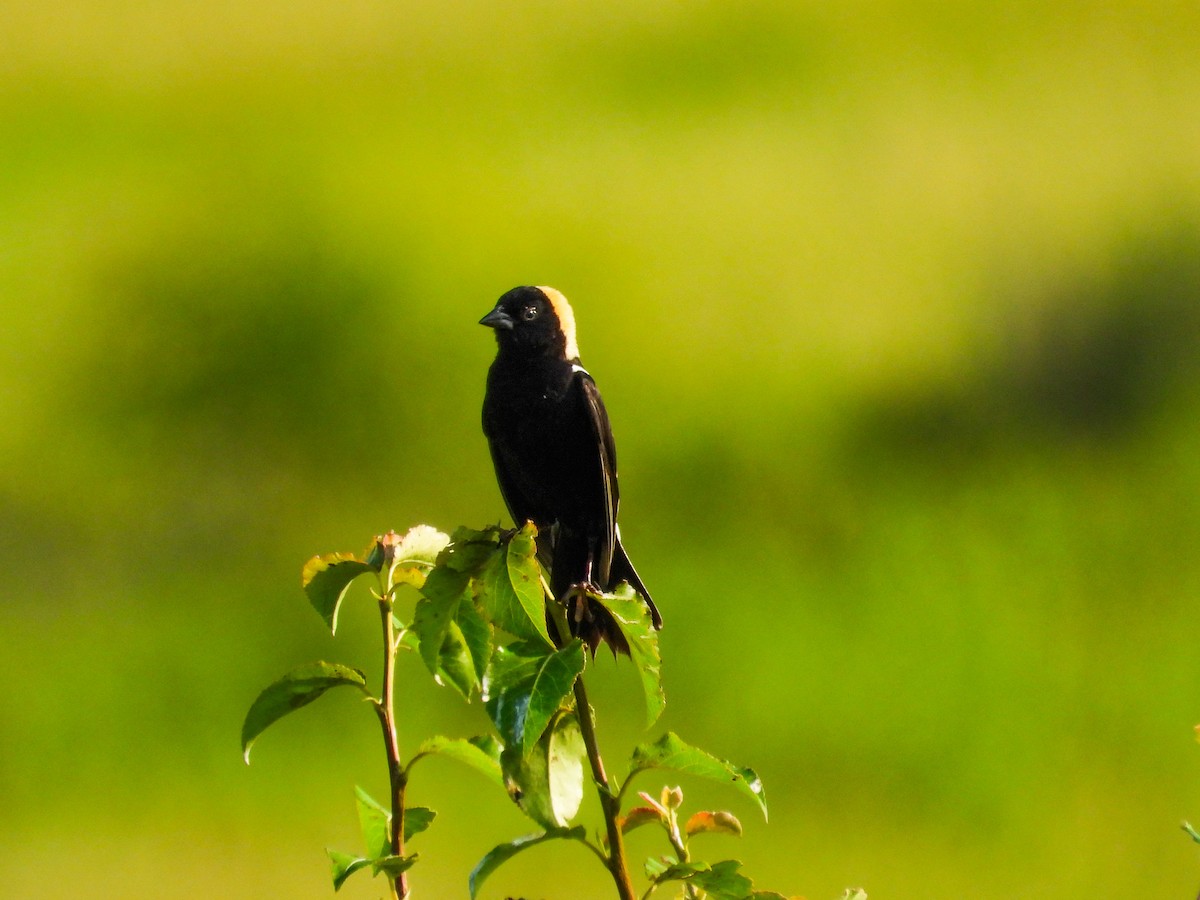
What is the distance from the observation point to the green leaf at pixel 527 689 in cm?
87

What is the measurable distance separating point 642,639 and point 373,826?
0.31 meters

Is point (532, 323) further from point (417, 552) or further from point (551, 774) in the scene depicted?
point (551, 774)

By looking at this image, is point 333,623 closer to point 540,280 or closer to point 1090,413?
point 540,280

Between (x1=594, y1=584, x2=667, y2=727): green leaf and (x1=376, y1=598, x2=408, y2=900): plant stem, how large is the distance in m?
0.18

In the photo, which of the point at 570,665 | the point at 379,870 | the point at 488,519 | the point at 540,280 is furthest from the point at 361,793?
the point at 540,280

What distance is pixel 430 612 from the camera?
3.19ft

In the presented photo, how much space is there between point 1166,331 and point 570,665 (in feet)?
19.8

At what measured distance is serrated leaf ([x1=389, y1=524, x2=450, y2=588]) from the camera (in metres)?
1.04

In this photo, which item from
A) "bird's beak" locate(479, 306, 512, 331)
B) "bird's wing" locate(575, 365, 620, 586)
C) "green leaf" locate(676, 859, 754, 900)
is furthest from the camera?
"bird's beak" locate(479, 306, 512, 331)

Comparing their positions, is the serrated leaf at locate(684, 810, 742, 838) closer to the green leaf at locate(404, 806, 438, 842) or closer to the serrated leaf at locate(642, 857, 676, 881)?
the serrated leaf at locate(642, 857, 676, 881)

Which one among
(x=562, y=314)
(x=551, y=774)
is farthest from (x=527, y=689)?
(x=562, y=314)

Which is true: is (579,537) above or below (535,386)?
below

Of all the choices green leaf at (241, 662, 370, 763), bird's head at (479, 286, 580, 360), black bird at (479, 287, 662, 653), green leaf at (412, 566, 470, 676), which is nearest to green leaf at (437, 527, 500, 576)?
green leaf at (412, 566, 470, 676)

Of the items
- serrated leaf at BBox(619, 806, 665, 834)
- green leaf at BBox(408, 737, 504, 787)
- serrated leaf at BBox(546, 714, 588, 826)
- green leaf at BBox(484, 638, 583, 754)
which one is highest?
green leaf at BBox(484, 638, 583, 754)
